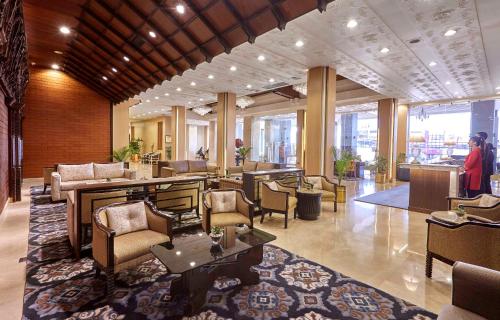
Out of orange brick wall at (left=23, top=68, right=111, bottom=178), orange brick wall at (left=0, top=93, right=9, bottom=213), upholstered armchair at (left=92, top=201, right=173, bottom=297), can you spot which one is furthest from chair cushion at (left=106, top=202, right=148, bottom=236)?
orange brick wall at (left=23, top=68, right=111, bottom=178)

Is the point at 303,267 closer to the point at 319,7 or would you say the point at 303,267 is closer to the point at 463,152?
the point at 319,7

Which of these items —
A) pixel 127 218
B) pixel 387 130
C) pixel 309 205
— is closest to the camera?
pixel 127 218

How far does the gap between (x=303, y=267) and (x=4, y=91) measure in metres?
7.06

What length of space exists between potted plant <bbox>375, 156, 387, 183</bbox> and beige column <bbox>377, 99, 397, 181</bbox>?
1.59 ft

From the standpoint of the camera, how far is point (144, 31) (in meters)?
5.62

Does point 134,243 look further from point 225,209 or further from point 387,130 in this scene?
point 387,130

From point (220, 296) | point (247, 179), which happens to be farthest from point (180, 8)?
point (220, 296)

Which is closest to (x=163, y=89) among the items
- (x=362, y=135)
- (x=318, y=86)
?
(x=318, y=86)

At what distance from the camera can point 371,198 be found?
737 centimetres

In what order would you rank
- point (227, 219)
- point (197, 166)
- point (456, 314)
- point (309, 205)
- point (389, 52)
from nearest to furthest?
point (456, 314) → point (227, 219) → point (309, 205) → point (389, 52) → point (197, 166)

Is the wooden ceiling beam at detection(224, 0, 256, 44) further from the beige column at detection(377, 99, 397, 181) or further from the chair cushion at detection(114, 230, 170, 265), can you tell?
the beige column at detection(377, 99, 397, 181)

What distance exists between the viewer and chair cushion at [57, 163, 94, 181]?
684cm

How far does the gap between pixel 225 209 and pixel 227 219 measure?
30cm

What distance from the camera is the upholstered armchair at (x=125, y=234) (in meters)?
2.46
